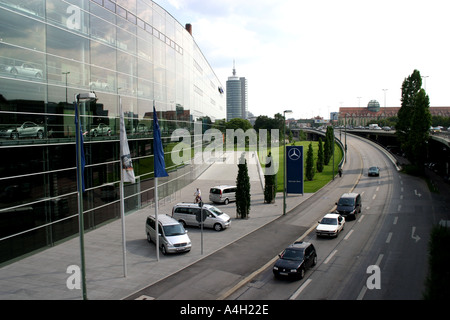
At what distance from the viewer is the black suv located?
15.5 metres

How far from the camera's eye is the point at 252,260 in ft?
60.3

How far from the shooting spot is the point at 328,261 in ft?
59.5

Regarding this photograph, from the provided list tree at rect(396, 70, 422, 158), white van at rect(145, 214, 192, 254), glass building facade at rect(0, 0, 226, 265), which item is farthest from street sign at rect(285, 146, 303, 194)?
tree at rect(396, 70, 422, 158)

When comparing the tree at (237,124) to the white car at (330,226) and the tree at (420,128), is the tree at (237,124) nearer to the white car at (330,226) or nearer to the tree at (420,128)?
the tree at (420,128)

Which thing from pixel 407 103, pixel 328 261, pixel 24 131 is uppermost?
pixel 407 103

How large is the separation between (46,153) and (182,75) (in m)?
22.0

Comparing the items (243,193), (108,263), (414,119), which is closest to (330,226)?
(243,193)

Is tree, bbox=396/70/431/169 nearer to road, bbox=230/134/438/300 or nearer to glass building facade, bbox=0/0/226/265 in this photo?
road, bbox=230/134/438/300

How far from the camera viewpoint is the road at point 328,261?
565 inches

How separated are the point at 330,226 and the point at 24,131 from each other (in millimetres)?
18879

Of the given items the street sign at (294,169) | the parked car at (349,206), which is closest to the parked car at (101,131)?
the street sign at (294,169)

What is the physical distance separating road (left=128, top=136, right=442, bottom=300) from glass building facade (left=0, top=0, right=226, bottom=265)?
9.20m

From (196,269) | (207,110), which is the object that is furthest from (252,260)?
(207,110)

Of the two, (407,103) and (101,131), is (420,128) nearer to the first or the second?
(407,103)
